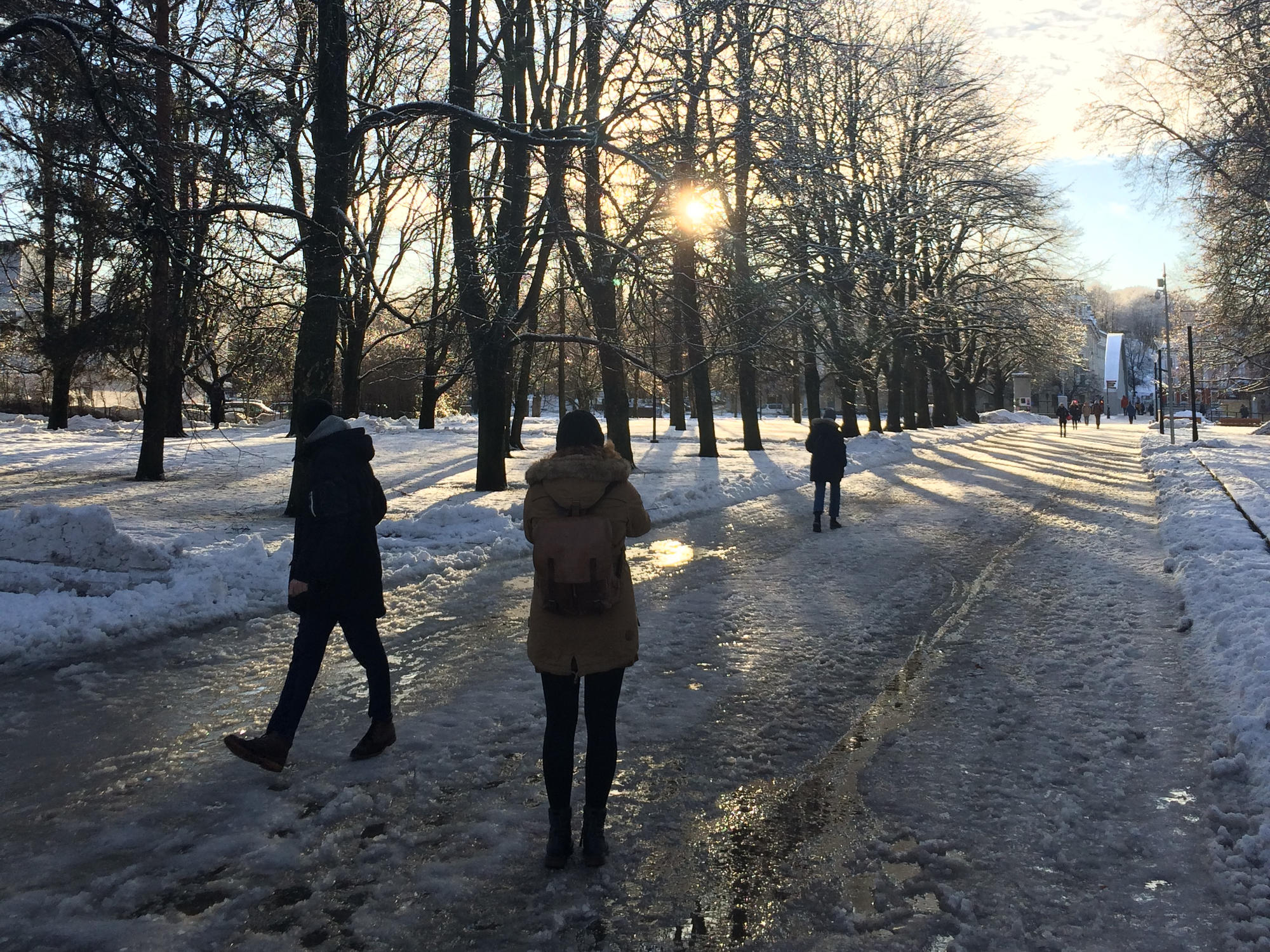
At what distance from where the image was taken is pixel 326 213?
11.9 m

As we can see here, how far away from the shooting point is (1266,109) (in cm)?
2166

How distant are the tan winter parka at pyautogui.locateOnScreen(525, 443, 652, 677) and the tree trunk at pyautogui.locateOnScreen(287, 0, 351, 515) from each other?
29.0ft

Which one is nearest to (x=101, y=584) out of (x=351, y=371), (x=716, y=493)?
(x=716, y=493)

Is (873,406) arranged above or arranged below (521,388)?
below

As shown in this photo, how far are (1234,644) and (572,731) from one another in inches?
209

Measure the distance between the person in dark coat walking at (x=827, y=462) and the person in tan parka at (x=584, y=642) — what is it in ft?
31.3

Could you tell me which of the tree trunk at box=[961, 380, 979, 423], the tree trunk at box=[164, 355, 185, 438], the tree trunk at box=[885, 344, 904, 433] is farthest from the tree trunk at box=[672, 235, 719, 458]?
the tree trunk at box=[961, 380, 979, 423]

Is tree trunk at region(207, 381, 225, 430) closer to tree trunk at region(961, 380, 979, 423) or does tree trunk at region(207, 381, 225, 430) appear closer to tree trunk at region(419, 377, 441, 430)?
tree trunk at region(419, 377, 441, 430)

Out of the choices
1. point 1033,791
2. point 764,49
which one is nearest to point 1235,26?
point 764,49

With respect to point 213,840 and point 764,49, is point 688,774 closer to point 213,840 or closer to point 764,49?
point 213,840

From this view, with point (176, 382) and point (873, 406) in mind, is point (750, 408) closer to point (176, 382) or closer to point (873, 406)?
point (873, 406)

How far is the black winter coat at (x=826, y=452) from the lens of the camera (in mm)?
13109

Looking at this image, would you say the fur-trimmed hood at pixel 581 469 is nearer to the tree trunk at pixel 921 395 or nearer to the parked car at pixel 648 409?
the tree trunk at pixel 921 395

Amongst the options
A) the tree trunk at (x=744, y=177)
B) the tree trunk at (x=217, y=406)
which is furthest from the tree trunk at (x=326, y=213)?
the tree trunk at (x=217, y=406)
